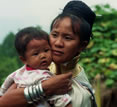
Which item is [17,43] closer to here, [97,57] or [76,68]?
[76,68]

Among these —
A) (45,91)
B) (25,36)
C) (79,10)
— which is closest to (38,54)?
(25,36)

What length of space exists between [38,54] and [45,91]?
0.27m

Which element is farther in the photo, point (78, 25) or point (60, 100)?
point (78, 25)

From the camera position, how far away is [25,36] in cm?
251

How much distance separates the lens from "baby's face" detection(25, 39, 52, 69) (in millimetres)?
2471

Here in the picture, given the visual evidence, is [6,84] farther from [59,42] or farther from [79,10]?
[79,10]

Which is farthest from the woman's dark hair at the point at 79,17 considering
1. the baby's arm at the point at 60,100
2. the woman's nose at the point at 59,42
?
the baby's arm at the point at 60,100

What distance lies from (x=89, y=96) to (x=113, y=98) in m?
3.63

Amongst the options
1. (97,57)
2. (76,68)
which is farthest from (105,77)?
(76,68)

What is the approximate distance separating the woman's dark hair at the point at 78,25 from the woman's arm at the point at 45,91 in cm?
34

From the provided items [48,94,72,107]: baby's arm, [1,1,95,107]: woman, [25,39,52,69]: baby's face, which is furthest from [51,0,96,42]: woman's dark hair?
[48,94,72,107]: baby's arm

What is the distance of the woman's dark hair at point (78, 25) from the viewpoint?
2605 mm

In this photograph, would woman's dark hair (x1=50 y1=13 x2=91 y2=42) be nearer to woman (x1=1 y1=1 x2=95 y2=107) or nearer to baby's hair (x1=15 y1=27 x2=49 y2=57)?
woman (x1=1 y1=1 x2=95 y2=107)

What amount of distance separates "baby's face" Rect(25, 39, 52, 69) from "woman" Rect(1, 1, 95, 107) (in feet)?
0.27
